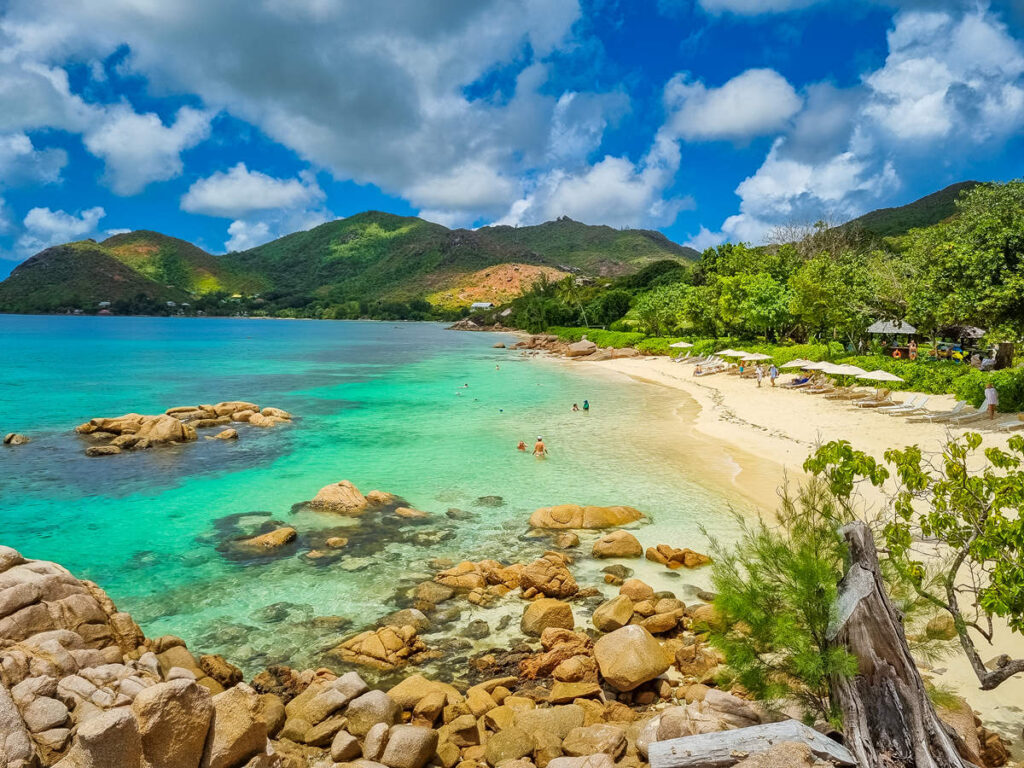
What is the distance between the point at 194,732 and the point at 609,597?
8.62 metres

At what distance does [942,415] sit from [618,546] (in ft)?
62.9

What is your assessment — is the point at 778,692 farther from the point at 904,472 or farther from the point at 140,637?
the point at 140,637

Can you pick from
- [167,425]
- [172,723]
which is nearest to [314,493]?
[167,425]

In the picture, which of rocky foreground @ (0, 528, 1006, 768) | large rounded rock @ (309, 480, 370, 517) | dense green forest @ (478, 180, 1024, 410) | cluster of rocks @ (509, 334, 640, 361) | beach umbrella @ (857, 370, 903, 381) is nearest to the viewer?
rocky foreground @ (0, 528, 1006, 768)

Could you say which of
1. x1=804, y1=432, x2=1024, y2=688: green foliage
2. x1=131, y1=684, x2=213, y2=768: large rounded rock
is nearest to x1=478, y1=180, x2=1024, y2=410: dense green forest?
x1=804, y1=432, x2=1024, y2=688: green foliage

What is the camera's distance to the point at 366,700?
8.14 meters

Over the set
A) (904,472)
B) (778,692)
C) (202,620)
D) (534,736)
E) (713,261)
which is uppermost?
(713,261)

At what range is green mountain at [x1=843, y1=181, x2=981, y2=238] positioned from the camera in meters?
116

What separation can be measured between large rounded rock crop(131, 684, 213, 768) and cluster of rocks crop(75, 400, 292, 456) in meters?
25.4

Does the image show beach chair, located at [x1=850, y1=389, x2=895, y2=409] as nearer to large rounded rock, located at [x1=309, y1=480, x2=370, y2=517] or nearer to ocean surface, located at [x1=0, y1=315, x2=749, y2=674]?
ocean surface, located at [x1=0, y1=315, x2=749, y2=674]

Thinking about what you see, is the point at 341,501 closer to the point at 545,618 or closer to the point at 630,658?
the point at 545,618

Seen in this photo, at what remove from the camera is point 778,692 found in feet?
19.9

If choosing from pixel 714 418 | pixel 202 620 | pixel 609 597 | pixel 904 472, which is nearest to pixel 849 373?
pixel 714 418

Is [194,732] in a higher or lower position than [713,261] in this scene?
lower
